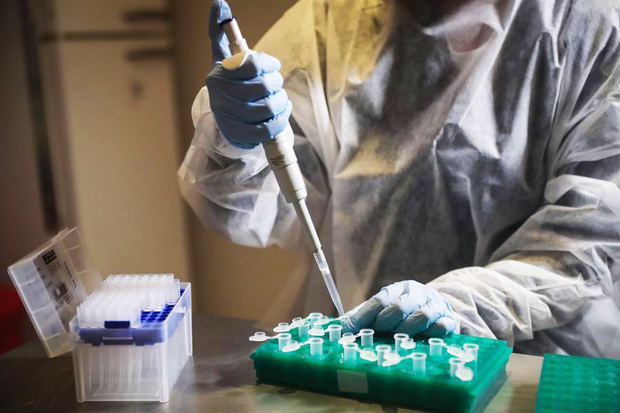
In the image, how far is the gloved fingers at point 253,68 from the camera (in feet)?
3.17

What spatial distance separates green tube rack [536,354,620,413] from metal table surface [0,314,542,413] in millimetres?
37

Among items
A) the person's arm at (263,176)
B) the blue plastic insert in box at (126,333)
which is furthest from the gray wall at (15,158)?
the blue plastic insert in box at (126,333)

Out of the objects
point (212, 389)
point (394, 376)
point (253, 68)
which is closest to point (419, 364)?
point (394, 376)

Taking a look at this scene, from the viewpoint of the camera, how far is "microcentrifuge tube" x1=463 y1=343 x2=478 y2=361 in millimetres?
798

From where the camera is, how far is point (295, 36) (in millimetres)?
1441

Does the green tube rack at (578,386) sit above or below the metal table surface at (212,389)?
above

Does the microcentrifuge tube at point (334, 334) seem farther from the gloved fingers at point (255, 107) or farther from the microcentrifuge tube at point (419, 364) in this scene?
the gloved fingers at point (255, 107)

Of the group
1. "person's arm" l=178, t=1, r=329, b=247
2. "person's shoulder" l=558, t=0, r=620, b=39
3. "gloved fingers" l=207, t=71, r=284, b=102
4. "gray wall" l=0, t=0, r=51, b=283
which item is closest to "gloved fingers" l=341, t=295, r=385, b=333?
"gloved fingers" l=207, t=71, r=284, b=102

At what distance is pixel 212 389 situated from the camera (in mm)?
870

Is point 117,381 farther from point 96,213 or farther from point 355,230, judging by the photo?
point 96,213

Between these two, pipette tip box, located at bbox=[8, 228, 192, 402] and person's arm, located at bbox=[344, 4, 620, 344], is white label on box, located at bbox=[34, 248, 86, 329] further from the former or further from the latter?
person's arm, located at bbox=[344, 4, 620, 344]

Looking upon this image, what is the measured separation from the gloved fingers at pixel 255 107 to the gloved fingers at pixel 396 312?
342mm

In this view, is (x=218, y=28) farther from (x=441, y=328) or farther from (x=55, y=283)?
(x=441, y=328)

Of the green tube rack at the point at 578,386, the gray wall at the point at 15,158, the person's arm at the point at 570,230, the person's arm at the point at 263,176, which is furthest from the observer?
the gray wall at the point at 15,158
